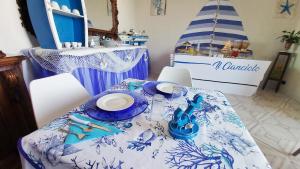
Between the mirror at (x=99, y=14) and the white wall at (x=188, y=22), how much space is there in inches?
54.8

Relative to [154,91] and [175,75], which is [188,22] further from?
[154,91]

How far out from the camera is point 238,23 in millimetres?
2898

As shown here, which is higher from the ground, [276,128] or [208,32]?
[208,32]

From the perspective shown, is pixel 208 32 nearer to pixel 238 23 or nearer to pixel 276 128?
pixel 238 23

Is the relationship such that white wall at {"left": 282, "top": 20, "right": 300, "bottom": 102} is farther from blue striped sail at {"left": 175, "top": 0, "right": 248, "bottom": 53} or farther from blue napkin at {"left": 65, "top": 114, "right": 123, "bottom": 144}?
blue napkin at {"left": 65, "top": 114, "right": 123, "bottom": 144}

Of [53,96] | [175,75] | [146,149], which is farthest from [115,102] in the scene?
[175,75]

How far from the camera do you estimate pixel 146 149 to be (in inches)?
17.9

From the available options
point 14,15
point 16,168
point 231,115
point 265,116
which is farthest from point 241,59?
point 16,168

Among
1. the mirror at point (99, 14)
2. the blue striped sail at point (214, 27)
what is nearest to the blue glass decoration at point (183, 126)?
the mirror at point (99, 14)

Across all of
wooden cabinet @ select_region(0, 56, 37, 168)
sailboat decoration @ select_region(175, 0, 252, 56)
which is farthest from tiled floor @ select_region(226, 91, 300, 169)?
wooden cabinet @ select_region(0, 56, 37, 168)

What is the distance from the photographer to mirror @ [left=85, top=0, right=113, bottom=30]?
179 centimetres

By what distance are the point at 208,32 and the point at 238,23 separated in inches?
22.8

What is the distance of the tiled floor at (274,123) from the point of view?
4.34 feet

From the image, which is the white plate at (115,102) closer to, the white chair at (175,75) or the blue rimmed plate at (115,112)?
the blue rimmed plate at (115,112)
